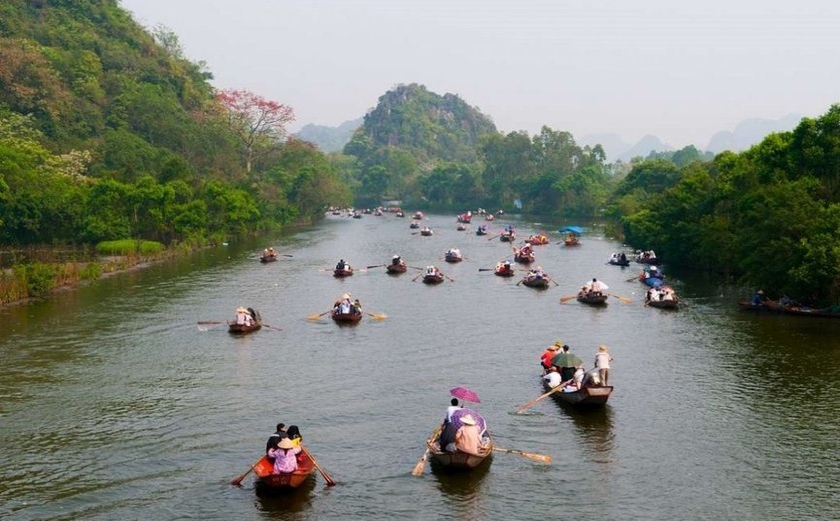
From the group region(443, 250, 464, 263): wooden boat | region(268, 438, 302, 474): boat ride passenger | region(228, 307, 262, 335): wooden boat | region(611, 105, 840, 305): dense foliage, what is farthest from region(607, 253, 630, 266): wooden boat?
region(268, 438, 302, 474): boat ride passenger

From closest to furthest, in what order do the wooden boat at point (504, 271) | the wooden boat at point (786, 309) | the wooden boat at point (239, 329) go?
the wooden boat at point (239, 329) → the wooden boat at point (786, 309) → the wooden boat at point (504, 271)

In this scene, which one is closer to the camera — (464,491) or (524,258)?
(464,491)

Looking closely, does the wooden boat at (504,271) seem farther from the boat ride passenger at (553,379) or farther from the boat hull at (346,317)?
the boat ride passenger at (553,379)

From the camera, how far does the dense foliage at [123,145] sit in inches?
2250

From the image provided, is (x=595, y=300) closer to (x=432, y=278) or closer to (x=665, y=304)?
(x=665, y=304)

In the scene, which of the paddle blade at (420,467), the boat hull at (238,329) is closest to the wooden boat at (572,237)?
the boat hull at (238,329)

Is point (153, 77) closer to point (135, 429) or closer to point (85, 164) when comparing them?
point (85, 164)

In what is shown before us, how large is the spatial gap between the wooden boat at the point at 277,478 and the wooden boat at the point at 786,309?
2659 cm

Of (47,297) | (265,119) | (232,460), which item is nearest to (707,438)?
(232,460)

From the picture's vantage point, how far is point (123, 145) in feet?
253

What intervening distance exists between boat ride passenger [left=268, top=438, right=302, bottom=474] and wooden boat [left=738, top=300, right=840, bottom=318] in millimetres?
27025

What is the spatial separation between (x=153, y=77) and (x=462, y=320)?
8313cm

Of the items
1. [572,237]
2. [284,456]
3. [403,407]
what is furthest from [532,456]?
[572,237]

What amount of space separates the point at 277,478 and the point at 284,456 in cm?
49
